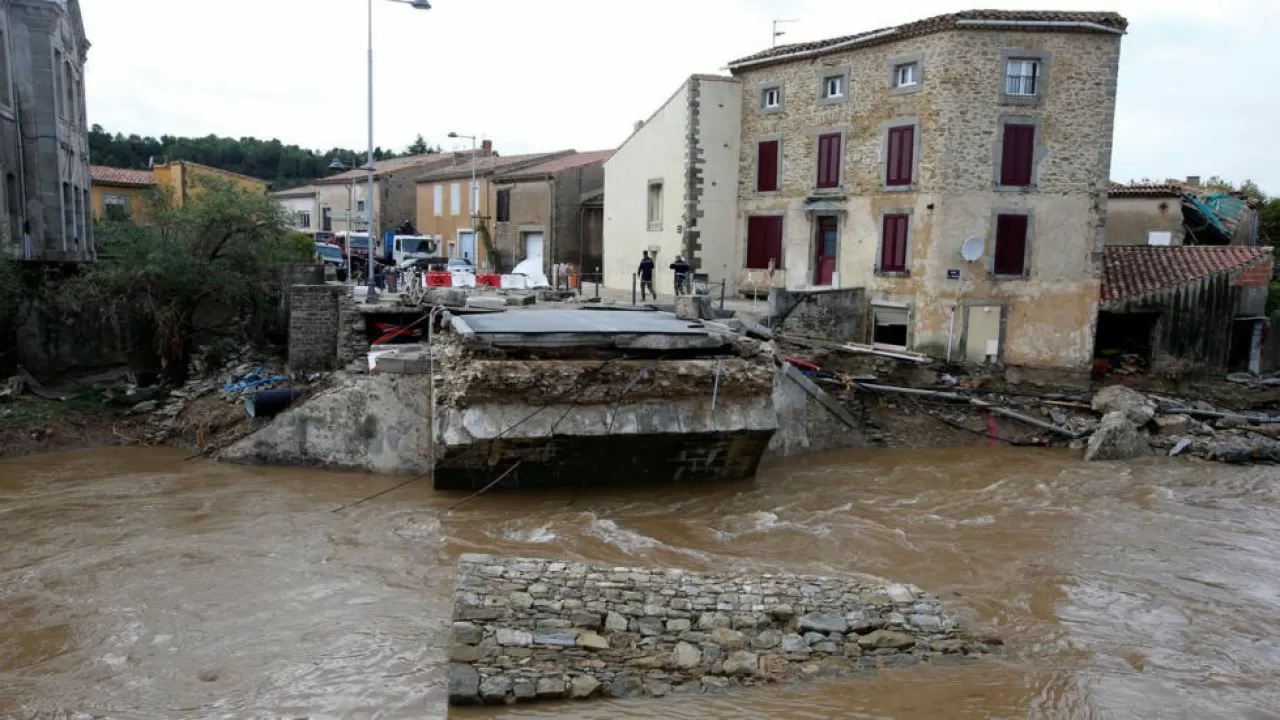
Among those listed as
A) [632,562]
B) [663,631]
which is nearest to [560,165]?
[632,562]

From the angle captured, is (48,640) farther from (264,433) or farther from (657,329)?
(657,329)

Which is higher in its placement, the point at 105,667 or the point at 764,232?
the point at 764,232

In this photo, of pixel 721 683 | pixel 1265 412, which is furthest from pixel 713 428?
pixel 1265 412

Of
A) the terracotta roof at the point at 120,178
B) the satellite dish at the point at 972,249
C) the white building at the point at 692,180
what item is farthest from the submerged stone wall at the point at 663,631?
the terracotta roof at the point at 120,178

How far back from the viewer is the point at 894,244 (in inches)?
882

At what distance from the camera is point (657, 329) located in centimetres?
1444

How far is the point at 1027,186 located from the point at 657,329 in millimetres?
11873

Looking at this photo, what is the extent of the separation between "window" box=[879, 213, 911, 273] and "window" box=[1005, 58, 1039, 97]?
147 inches

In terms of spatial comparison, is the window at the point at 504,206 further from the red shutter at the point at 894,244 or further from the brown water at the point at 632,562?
the brown water at the point at 632,562

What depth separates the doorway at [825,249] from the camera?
24.1 m

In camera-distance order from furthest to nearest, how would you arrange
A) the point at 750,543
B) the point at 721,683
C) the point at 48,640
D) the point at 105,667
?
1. the point at 750,543
2. the point at 48,640
3. the point at 105,667
4. the point at 721,683

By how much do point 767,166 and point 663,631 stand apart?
18882 mm

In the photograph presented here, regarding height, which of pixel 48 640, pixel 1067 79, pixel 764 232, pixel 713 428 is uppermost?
pixel 1067 79

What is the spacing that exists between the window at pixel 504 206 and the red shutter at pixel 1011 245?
69.8 feet
